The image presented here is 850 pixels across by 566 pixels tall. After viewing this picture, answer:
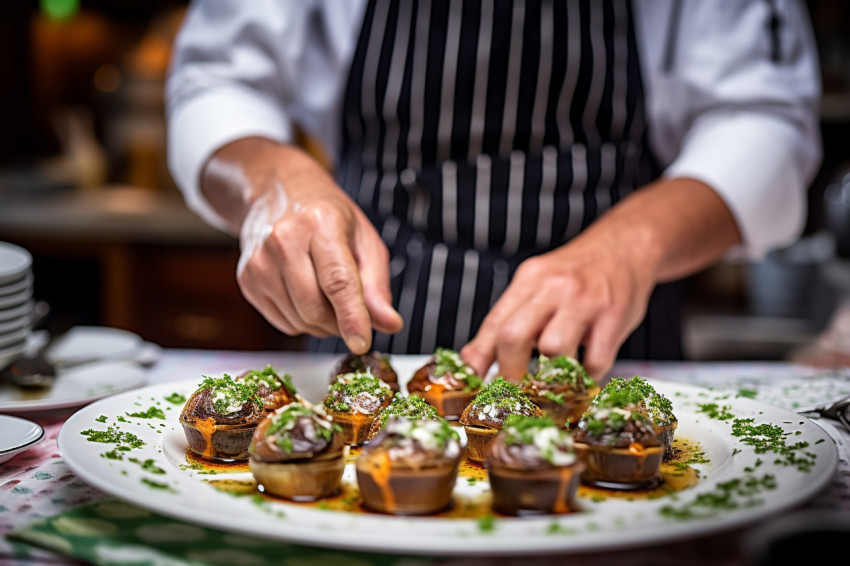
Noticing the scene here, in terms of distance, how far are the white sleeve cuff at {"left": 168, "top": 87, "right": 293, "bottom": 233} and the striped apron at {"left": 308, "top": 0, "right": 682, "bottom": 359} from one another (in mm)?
224

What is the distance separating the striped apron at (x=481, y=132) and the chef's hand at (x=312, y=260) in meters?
0.38

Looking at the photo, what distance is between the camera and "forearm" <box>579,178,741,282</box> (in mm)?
1765

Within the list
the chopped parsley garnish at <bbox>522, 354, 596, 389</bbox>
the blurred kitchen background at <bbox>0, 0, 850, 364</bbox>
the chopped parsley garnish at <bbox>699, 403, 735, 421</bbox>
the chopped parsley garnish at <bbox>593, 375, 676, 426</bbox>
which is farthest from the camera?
the blurred kitchen background at <bbox>0, 0, 850, 364</bbox>

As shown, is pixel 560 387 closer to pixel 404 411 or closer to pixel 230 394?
pixel 404 411

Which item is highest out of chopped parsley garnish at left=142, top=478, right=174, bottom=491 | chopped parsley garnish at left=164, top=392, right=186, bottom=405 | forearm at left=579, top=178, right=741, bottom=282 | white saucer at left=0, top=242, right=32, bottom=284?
forearm at left=579, top=178, right=741, bottom=282

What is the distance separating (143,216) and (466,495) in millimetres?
3332

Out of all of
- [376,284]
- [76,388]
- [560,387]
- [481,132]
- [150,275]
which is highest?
[481,132]

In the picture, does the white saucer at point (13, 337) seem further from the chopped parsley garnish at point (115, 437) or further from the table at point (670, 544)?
the chopped parsley garnish at point (115, 437)

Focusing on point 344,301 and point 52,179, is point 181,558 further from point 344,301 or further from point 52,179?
point 52,179

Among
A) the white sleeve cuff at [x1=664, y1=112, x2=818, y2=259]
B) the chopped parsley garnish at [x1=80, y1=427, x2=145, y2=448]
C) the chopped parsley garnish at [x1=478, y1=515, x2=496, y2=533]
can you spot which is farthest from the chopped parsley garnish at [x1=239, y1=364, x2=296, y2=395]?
the white sleeve cuff at [x1=664, y1=112, x2=818, y2=259]

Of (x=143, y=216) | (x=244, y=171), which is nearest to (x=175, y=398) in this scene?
(x=244, y=171)

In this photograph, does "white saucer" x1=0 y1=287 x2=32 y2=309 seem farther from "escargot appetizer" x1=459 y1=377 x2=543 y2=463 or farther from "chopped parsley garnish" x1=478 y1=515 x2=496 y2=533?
"chopped parsley garnish" x1=478 y1=515 x2=496 y2=533

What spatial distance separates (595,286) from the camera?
5.27ft

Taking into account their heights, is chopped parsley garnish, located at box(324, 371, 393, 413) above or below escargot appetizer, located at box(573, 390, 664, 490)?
below
